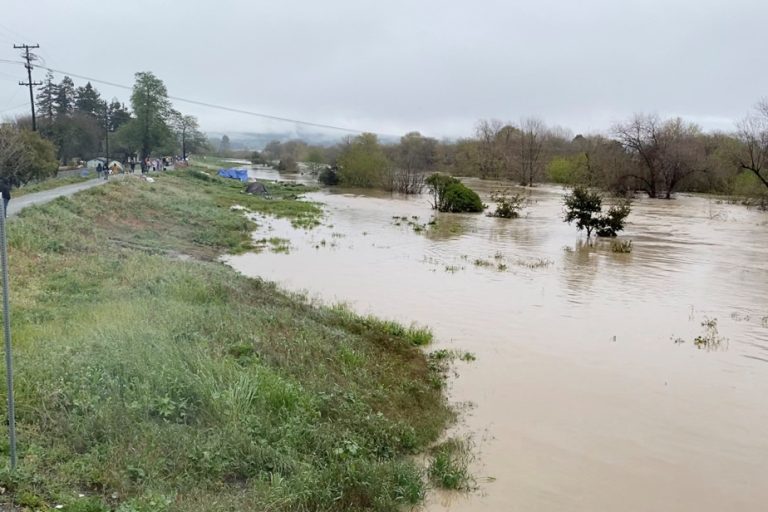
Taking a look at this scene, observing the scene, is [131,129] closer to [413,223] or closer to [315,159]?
[315,159]

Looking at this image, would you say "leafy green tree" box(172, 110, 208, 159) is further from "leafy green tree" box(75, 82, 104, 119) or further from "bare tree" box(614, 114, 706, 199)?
"bare tree" box(614, 114, 706, 199)

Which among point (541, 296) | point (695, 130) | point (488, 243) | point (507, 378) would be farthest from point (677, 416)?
point (695, 130)

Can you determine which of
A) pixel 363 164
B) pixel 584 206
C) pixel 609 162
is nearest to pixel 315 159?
pixel 363 164

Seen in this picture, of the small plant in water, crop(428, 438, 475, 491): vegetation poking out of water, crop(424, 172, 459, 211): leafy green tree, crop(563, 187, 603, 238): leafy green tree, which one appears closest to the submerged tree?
crop(563, 187, 603, 238): leafy green tree

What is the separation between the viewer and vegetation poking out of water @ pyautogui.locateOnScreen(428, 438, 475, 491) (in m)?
6.19

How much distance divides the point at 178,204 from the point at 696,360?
3139cm

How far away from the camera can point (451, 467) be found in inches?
253

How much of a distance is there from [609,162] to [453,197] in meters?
30.2

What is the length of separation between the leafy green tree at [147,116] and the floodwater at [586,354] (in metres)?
55.5

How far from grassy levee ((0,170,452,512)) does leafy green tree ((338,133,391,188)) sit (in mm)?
65708

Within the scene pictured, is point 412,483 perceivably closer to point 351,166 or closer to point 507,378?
point 507,378

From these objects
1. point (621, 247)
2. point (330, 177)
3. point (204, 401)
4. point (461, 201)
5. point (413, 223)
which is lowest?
point (621, 247)

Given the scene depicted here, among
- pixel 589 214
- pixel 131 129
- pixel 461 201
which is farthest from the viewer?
pixel 131 129

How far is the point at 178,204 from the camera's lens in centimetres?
3544
